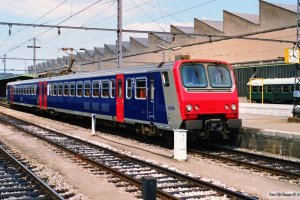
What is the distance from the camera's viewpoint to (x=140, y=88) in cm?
1489

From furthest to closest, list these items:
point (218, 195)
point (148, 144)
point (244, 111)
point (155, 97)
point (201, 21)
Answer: point (201, 21)
point (244, 111)
point (148, 144)
point (155, 97)
point (218, 195)

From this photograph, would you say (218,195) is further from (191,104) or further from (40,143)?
(40,143)

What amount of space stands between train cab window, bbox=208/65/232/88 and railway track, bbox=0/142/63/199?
6.41 m

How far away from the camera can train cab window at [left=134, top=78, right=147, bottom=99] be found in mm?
14523

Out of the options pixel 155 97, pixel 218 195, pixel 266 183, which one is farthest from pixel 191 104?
pixel 218 195

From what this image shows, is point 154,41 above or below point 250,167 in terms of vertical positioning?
above

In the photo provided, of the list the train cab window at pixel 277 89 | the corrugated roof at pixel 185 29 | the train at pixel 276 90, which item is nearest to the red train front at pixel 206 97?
the train at pixel 276 90

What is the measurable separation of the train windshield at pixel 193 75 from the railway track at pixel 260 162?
6.93 ft

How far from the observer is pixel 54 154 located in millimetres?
12867

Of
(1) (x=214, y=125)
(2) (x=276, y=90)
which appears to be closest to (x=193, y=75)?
(1) (x=214, y=125)

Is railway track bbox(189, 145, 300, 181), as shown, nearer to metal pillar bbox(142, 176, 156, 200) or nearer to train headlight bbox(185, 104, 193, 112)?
train headlight bbox(185, 104, 193, 112)

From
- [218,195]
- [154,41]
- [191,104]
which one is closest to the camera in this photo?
[218,195]

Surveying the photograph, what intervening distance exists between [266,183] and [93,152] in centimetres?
597

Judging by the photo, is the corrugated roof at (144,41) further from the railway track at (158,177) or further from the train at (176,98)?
the railway track at (158,177)
